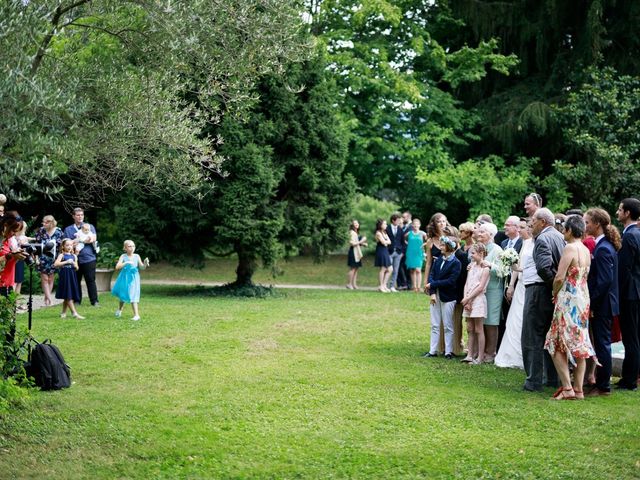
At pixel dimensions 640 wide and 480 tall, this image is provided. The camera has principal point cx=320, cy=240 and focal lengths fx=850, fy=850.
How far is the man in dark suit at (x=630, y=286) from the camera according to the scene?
1043 centimetres

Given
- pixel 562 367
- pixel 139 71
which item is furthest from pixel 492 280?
pixel 139 71

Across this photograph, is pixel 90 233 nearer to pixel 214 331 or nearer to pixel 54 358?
pixel 214 331

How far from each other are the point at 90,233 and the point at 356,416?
32.9 feet

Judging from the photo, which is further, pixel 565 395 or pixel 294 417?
pixel 565 395

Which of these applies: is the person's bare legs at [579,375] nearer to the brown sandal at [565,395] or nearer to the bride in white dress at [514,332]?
the brown sandal at [565,395]

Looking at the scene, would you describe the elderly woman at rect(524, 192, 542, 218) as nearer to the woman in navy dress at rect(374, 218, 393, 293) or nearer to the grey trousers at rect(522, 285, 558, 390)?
the grey trousers at rect(522, 285, 558, 390)

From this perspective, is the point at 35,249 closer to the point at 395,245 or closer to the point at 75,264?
the point at 75,264

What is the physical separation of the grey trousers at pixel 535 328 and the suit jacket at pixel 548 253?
8.0 inches

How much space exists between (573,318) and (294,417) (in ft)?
11.2

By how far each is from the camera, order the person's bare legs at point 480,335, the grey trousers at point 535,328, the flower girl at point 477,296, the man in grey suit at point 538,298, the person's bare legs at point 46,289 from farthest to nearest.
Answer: the person's bare legs at point 46,289 < the person's bare legs at point 480,335 < the flower girl at point 477,296 < the grey trousers at point 535,328 < the man in grey suit at point 538,298

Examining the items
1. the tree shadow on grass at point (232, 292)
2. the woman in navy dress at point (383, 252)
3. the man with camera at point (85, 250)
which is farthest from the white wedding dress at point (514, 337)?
the woman in navy dress at point (383, 252)

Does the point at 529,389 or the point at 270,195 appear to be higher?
the point at 270,195

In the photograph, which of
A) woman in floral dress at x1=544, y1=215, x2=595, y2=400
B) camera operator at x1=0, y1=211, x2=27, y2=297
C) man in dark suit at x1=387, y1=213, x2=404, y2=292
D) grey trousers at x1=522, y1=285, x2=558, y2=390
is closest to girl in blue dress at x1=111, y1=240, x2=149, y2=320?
camera operator at x1=0, y1=211, x2=27, y2=297

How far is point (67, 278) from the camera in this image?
1591 centimetres
